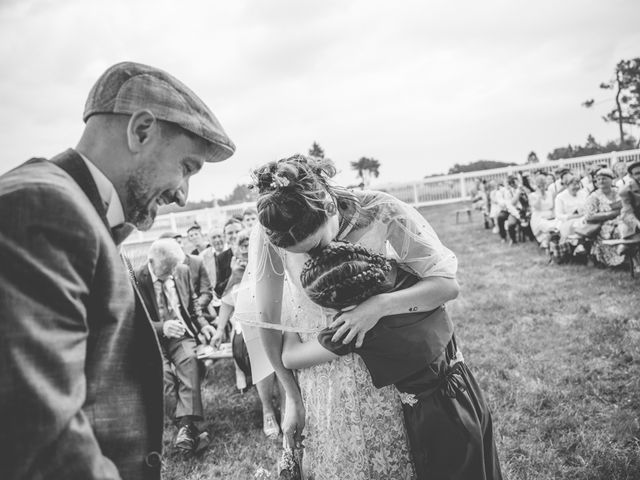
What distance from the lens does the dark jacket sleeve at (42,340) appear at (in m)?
0.74

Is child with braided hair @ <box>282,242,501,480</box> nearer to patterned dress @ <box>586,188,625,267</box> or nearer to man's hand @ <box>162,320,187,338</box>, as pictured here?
man's hand @ <box>162,320,187,338</box>

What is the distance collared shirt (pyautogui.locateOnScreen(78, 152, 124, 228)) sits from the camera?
3.46 feet

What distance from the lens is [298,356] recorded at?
6.12 ft

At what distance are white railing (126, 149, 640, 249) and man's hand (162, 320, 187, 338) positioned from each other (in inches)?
590

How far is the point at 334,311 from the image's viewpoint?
1.90m

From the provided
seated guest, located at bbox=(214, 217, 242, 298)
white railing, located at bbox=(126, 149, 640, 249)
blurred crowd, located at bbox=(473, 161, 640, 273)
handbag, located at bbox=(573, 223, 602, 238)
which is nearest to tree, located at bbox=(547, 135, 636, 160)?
white railing, located at bbox=(126, 149, 640, 249)

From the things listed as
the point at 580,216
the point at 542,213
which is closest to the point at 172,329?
the point at 580,216

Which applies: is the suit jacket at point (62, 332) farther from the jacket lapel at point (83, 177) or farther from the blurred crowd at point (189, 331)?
the blurred crowd at point (189, 331)

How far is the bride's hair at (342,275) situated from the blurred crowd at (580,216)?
6323 millimetres

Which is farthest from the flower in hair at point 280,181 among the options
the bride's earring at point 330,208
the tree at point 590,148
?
the tree at point 590,148

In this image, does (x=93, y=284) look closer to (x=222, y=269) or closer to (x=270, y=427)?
(x=270, y=427)

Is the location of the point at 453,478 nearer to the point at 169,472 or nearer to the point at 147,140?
the point at 147,140

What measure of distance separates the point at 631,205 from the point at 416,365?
21.4ft

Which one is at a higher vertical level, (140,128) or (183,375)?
(140,128)
